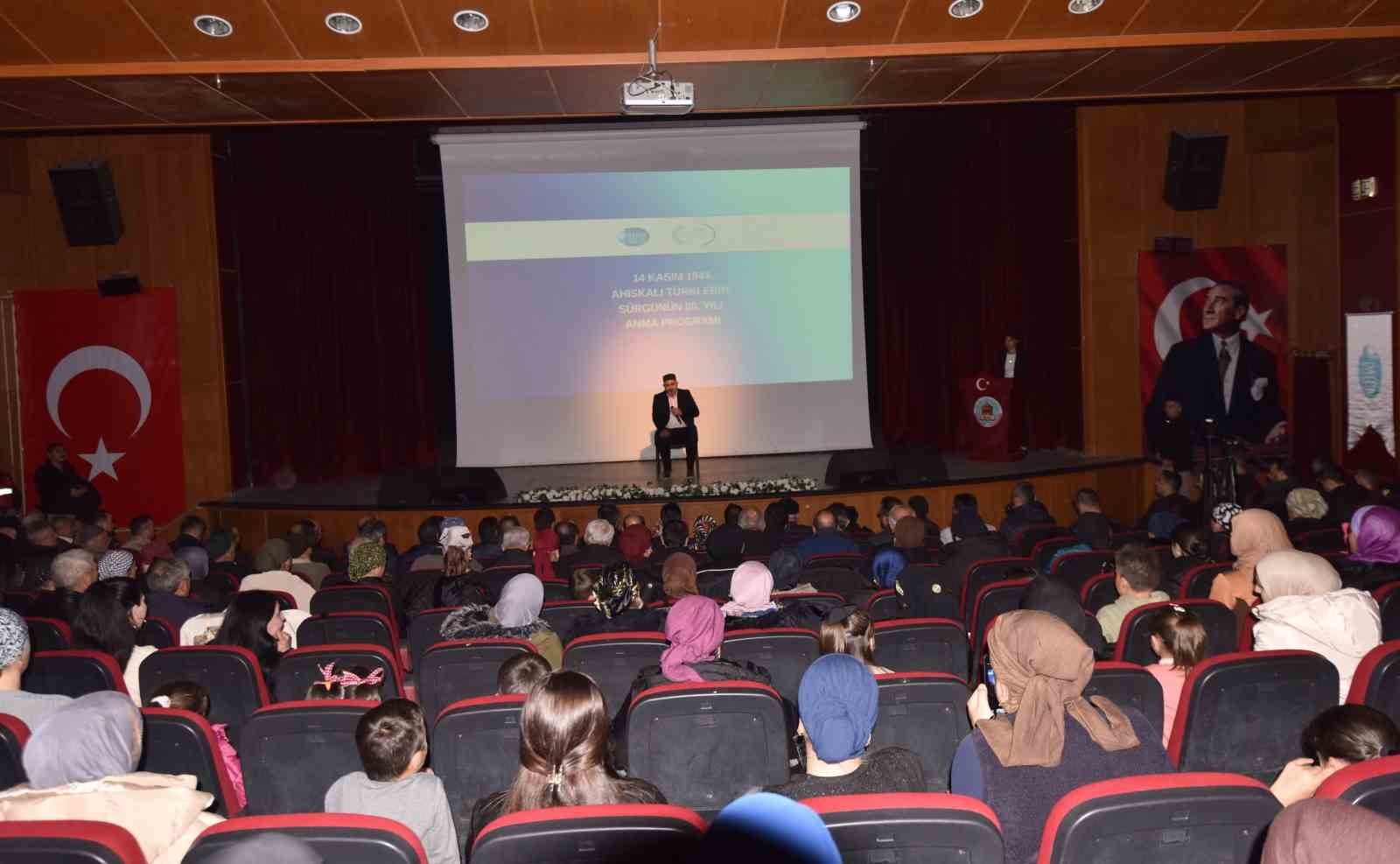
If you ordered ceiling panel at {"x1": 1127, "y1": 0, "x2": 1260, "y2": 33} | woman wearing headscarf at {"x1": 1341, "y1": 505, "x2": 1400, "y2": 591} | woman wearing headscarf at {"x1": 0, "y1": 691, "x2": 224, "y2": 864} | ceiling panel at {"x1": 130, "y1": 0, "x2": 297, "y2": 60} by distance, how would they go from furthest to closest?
ceiling panel at {"x1": 1127, "y1": 0, "x2": 1260, "y2": 33} → ceiling panel at {"x1": 130, "y1": 0, "x2": 297, "y2": 60} → woman wearing headscarf at {"x1": 1341, "y1": 505, "x2": 1400, "y2": 591} → woman wearing headscarf at {"x1": 0, "y1": 691, "x2": 224, "y2": 864}

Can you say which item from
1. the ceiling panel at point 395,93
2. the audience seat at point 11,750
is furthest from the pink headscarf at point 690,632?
the ceiling panel at point 395,93

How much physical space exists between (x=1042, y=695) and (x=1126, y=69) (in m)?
7.15

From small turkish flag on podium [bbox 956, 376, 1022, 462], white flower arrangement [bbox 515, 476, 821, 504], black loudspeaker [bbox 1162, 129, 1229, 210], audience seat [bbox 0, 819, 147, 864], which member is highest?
black loudspeaker [bbox 1162, 129, 1229, 210]

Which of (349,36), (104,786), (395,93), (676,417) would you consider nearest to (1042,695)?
(104,786)

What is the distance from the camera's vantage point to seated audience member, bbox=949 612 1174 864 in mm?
2480

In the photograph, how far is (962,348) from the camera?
44.7 ft

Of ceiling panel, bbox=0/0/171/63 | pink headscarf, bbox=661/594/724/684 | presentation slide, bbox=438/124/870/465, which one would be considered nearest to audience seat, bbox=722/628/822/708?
pink headscarf, bbox=661/594/724/684

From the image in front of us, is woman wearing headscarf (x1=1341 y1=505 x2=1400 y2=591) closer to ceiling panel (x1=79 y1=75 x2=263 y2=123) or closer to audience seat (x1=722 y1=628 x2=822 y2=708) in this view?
audience seat (x1=722 y1=628 x2=822 y2=708)

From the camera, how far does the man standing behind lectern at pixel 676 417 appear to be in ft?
37.5

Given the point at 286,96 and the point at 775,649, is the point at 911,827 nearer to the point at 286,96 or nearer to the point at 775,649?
the point at 775,649

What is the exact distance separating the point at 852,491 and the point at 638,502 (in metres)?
1.90

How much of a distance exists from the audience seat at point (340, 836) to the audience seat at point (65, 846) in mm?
119

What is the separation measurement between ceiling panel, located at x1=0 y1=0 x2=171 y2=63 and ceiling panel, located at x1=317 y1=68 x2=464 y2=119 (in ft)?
3.58

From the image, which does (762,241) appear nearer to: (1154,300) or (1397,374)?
(1154,300)
